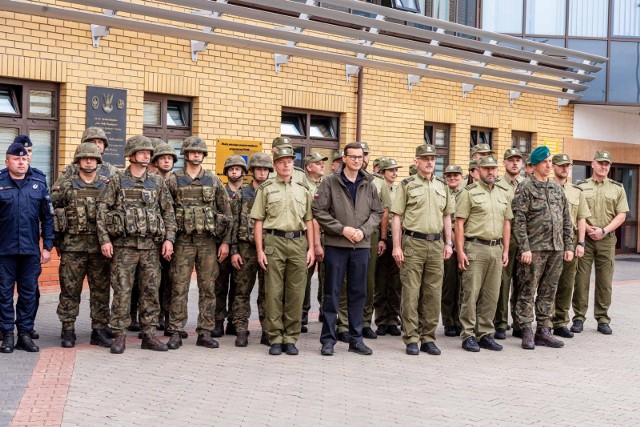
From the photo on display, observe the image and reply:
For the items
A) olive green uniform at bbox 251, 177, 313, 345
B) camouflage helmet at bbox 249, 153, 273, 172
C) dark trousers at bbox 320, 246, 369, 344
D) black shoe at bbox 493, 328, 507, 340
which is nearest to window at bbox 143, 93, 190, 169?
camouflage helmet at bbox 249, 153, 273, 172

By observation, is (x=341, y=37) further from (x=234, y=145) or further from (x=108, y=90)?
(x=108, y=90)

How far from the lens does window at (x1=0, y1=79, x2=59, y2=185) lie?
12.7 metres

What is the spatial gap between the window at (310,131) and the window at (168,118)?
184 centimetres

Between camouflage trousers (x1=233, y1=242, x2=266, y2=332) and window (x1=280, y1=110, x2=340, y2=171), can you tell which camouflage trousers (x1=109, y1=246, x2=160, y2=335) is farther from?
window (x1=280, y1=110, x2=340, y2=171)

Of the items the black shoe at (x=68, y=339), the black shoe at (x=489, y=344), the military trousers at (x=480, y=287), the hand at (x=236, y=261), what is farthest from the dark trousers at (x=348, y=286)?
the black shoe at (x=68, y=339)

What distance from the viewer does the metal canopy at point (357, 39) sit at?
43.3ft

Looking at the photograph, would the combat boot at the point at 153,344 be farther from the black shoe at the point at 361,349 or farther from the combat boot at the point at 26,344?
the black shoe at the point at 361,349

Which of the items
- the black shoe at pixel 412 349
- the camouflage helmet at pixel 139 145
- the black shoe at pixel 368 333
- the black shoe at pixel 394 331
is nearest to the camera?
the camouflage helmet at pixel 139 145

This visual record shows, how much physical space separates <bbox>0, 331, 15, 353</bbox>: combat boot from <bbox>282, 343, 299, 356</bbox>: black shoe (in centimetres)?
249

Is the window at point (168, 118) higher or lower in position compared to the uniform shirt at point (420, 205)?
higher

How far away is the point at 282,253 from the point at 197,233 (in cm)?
85

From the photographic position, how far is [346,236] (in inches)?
375

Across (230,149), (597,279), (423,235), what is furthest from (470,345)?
(230,149)

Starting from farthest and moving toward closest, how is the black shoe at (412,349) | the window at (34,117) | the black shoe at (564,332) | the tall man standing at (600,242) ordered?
the window at (34,117)
the tall man standing at (600,242)
the black shoe at (564,332)
the black shoe at (412,349)
